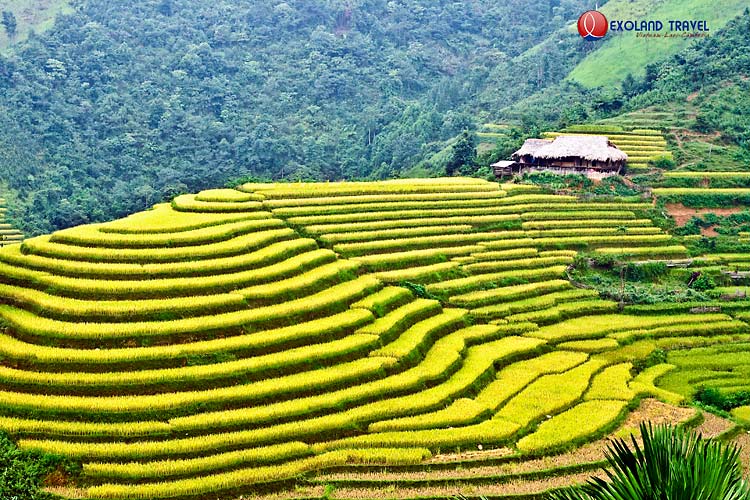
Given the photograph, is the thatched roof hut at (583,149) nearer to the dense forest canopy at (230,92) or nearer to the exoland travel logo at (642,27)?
the dense forest canopy at (230,92)

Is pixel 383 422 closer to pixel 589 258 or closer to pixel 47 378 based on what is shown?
pixel 47 378

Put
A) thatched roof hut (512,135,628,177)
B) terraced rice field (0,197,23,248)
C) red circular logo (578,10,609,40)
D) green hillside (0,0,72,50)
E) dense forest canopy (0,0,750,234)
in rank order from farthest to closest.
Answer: green hillside (0,0,72,50), red circular logo (578,10,609,40), dense forest canopy (0,0,750,234), terraced rice field (0,197,23,248), thatched roof hut (512,135,628,177)

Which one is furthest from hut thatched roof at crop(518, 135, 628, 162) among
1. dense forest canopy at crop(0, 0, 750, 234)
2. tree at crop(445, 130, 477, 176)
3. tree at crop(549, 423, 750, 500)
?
tree at crop(549, 423, 750, 500)

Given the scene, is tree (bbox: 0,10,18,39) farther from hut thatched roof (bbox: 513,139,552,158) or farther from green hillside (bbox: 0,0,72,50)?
hut thatched roof (bbox: 513,139,552,158)

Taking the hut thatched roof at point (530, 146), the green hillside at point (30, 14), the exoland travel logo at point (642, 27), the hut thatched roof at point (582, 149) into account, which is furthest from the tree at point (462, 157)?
the green hillside at point (30, 14)

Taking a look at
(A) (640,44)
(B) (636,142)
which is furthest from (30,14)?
(B) (636,142)

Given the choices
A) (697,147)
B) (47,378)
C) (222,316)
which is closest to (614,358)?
(222,316)
